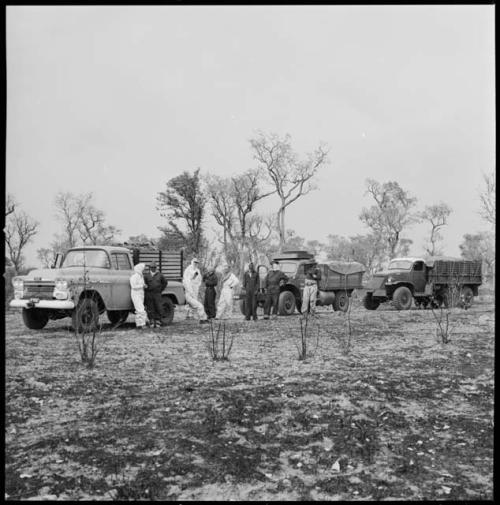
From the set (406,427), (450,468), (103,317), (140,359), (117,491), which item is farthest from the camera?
(103,317)

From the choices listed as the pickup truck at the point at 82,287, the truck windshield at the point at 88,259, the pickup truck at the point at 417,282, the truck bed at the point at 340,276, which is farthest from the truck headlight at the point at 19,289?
the pickup truck at the point at 417,282

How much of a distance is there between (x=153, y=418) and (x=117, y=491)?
1302mm

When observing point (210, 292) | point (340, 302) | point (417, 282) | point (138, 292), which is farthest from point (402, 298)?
point (138, 292)

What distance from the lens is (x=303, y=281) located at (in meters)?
15.7

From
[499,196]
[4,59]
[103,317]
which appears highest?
[4,59]

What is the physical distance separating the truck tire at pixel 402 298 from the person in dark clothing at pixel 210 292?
650cm

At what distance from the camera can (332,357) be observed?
744 centimetres

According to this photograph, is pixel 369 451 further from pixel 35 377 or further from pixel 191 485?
pixel 35 377

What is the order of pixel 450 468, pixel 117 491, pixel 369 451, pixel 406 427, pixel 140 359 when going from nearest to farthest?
pixel 117 491, pixel 450 468, pixel 369 451, pixel 406 427, pixel 140 359

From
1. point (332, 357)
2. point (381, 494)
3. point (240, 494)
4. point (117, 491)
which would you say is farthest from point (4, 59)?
point (332, 357)

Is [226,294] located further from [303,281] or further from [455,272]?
[455,272]

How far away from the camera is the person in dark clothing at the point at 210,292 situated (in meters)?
13.2

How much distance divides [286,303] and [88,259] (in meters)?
5.90

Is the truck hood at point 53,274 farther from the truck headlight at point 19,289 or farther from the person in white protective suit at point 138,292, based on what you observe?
the person in white protective suit at point 138,292
